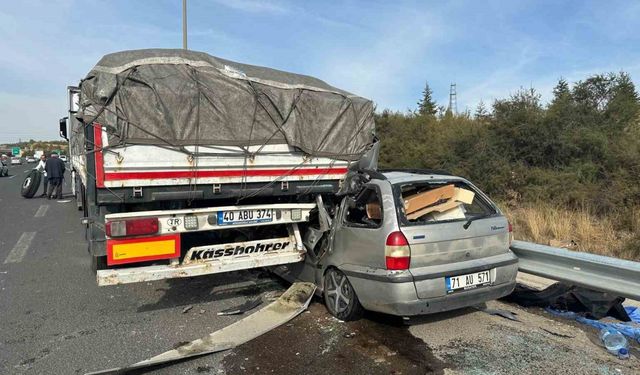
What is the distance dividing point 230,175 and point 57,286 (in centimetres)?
307

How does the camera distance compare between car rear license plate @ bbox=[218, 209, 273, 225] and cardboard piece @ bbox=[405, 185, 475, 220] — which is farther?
car rear license plate @ bbox=[218, 209, 273, 225]

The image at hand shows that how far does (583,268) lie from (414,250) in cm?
170

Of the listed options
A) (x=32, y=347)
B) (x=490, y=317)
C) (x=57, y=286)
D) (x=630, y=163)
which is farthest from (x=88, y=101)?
(x=630, y=163)

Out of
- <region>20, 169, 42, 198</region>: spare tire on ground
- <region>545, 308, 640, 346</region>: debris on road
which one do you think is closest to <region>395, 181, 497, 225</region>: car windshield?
<region>545, 308, 640, 346</region>: debris on road

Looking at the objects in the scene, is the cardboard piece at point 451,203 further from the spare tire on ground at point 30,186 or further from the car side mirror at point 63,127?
the spare tire on ground at point 30,186

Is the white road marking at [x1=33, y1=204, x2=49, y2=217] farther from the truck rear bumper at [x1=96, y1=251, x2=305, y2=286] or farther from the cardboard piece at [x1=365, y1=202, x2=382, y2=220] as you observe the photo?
the cardboard piece at [x1=365, y1=202, x2=382, y2=220]

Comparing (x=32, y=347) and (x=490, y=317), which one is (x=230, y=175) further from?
(x=490, y=317)

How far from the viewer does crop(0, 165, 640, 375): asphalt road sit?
376 cm

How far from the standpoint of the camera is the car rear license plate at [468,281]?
13.8 ft

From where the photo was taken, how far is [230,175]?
5.01 m

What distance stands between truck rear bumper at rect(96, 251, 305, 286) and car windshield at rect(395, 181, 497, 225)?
57.3 inches

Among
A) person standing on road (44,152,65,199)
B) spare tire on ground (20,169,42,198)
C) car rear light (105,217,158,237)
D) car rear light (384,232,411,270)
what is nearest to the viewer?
car rear light (384,232,411,270)

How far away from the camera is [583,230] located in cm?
831

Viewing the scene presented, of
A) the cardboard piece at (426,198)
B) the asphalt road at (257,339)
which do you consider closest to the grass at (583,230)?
the asphalt road at (257,339)
